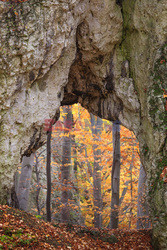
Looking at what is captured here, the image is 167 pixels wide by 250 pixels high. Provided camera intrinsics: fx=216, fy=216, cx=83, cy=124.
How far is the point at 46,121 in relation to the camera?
25.0 ft

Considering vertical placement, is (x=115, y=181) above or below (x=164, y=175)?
below

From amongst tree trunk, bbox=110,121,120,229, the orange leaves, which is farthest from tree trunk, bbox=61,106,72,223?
the orange leaves

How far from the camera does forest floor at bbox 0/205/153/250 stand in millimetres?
4232

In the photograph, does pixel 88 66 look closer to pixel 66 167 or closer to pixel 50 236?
pixel 66 167

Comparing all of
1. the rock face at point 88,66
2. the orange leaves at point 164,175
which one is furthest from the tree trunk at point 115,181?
the orange leaves at point 164,175

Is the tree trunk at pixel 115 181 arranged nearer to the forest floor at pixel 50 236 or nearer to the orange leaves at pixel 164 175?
the forest floor at pixel 50 236

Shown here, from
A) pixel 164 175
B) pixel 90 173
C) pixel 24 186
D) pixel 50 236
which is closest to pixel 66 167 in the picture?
pixel 24 186

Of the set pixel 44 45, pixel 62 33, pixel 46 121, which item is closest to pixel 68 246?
pixel 46 121

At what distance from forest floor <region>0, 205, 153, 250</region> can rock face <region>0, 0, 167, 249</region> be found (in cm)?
90

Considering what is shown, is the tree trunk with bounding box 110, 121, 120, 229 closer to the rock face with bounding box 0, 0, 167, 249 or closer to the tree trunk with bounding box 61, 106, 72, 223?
the rock face with bounding box 0, 0, 167, 249

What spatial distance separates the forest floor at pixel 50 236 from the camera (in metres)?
4.23

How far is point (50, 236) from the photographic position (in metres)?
5.30

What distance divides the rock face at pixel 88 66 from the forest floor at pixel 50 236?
0.90 metres

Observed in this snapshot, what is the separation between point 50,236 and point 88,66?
6467 mm
